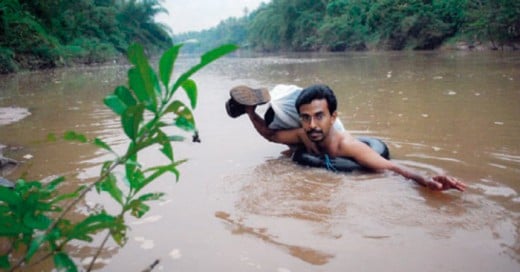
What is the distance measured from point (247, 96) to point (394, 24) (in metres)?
32.7

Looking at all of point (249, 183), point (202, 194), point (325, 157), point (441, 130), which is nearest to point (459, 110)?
point (441, 130)

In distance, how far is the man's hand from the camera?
2.55m

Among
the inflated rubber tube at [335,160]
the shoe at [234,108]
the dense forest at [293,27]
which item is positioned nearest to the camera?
the inflated rubber tube at [335,160]

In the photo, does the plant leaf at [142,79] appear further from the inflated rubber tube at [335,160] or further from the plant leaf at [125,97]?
the inflated rubber tube at [335,160]

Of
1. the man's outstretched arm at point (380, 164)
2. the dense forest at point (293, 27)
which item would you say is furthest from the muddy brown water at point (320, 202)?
the dense forest at point (293, 27)

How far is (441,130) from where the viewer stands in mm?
4500

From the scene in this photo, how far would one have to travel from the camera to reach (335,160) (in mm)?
3393

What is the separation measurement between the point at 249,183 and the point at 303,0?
53.4 metres

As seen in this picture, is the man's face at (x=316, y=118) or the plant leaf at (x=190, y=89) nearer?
the plant leaf at (x=190, y=89)

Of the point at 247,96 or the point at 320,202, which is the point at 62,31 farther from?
the point at 320,202

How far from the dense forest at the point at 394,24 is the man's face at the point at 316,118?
11797mm

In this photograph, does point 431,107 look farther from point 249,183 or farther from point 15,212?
point 15,212

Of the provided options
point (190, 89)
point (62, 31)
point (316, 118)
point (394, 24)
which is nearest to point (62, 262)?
point (190, 89)

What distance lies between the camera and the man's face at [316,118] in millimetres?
3246
